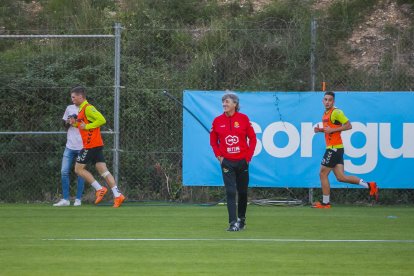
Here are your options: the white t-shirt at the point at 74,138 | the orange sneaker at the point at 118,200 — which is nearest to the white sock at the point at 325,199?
the orange sneaker at the point at 118,200

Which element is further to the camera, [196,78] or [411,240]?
[196,78]

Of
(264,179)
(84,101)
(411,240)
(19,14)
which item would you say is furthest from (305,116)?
(19,14)

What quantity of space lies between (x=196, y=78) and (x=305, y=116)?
2832 mm

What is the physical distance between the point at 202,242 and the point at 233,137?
6.91 feet

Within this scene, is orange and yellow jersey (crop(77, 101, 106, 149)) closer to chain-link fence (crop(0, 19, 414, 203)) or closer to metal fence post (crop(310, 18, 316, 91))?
chain-link fence (crop(0, 19, 414, 203))

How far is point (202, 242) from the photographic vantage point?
11.9 metres

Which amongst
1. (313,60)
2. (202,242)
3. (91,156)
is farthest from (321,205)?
(202,242)

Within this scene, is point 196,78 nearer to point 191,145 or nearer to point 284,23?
point 191,145

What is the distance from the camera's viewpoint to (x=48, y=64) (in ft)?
67.7

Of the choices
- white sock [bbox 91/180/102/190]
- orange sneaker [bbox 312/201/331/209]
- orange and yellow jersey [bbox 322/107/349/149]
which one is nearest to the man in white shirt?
white sock [bbox 91/180/102/190]

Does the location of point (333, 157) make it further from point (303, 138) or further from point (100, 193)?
point (100, 193)

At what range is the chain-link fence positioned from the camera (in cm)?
1986

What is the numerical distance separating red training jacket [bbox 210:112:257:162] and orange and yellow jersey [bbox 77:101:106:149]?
469 cm

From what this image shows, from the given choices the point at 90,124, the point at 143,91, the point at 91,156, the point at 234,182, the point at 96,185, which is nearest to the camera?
the point at 234,182
